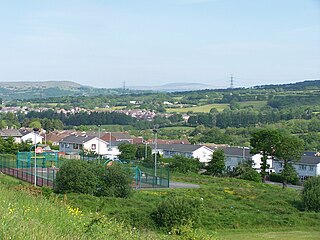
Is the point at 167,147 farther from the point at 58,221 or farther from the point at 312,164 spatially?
the point at 58,221

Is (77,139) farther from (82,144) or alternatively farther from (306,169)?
(306,169)

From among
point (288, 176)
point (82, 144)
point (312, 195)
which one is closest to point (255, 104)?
point (82, 144)

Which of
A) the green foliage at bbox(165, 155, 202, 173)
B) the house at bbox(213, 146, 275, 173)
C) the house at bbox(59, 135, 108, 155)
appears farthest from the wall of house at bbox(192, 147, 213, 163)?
the green foliage at bbox(165, 155, 202, 173)

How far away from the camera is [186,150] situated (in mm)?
61531

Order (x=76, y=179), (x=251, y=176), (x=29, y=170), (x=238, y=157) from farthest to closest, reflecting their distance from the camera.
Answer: (x=238, y=157), (x=251, y=176), (x=29, y=170), (x=76, y=179)

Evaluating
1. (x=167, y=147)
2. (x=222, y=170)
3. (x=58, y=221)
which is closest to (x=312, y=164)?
(x=222, y=170)

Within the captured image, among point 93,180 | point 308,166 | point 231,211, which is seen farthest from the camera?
point 308,166

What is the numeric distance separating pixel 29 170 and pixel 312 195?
53.8 feet

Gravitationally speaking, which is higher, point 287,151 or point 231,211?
point 231,211

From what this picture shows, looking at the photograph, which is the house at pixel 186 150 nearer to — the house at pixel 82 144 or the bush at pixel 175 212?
the house at pixel 82 144

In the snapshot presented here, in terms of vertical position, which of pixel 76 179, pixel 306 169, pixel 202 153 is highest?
pixel 76 179

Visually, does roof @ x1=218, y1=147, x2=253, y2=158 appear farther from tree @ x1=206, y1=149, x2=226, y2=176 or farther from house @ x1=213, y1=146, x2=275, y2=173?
tree @ x1=206, y1=149, x2=226, y2=176

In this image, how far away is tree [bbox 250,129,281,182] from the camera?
142 feet

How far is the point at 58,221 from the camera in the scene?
320 inches
